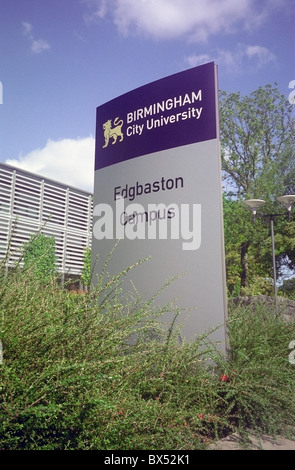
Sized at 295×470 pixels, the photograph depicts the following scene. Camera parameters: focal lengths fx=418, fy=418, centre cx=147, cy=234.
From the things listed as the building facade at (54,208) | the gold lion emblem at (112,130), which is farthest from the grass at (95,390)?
the building facade at (54,208)

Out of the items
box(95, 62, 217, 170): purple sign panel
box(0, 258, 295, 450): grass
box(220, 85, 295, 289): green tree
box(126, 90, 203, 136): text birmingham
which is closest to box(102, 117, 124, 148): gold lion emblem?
box(95, 62, 217, 170): purple sign panel

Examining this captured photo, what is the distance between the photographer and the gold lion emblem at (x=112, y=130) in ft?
A: 20.1

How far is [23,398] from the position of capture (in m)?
2.01

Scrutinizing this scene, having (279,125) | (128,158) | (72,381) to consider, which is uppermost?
(279,125)

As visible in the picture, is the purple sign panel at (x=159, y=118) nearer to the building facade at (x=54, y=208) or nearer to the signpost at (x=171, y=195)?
the signpost at (x=171, y=195)

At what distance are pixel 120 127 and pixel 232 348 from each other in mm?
3556

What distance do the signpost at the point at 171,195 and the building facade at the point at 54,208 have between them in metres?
49.0

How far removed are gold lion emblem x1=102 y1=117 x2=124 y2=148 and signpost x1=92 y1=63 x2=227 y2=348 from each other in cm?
2

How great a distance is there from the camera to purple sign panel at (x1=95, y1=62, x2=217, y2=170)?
5.07m

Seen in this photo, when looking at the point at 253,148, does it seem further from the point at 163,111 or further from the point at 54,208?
the point at 54,208

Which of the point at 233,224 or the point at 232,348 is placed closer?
the point at 232,348

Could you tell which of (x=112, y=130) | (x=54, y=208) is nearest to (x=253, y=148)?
(x=112, y=130)
